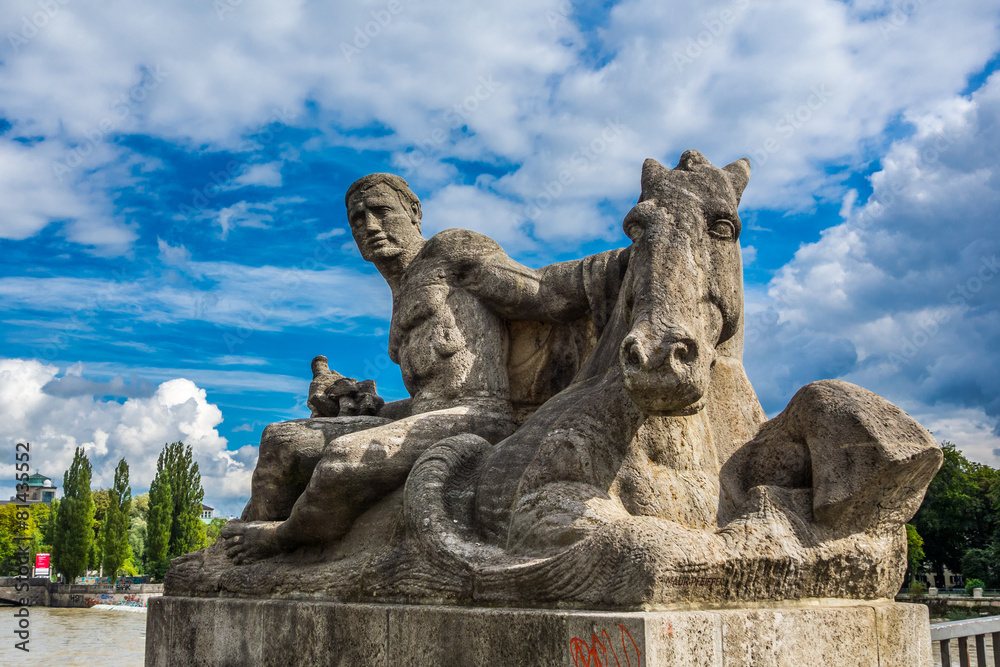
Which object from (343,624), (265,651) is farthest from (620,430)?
(265,651)

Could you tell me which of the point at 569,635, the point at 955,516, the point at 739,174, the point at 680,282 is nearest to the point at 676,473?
the point at 680,282

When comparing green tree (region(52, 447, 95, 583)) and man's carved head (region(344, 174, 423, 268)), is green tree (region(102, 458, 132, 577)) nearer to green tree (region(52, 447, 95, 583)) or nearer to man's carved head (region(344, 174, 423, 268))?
green tree (region(52, 447, 95, 583))

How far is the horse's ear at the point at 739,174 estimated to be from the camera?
4.67m

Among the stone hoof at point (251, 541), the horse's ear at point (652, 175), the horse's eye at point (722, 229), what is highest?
the horse's ear at point (652, 175)

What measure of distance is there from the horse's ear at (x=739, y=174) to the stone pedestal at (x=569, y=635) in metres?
2.18

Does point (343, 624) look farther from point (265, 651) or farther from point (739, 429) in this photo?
point (739, 429)

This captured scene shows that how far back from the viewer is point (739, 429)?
459 centimetres

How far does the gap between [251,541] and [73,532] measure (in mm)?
51771

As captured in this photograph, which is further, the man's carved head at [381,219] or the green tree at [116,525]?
the green tree at [116,525]

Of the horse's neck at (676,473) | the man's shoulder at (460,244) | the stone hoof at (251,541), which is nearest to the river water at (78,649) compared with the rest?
the stone hoof at (251,541)

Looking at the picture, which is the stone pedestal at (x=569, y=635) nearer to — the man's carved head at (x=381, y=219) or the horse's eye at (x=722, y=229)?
the horse's eye at (x=722, y=229)

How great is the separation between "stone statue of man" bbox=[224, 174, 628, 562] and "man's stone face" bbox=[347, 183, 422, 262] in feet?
1.07

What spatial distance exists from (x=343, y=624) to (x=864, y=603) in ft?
8.08

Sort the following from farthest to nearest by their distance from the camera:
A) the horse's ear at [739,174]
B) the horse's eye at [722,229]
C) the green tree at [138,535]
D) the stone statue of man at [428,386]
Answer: the green tree at [138,535] < the stone statue of man at [428,386] < the horse's ear at [739,174] < the horse's eye at [722,229]
